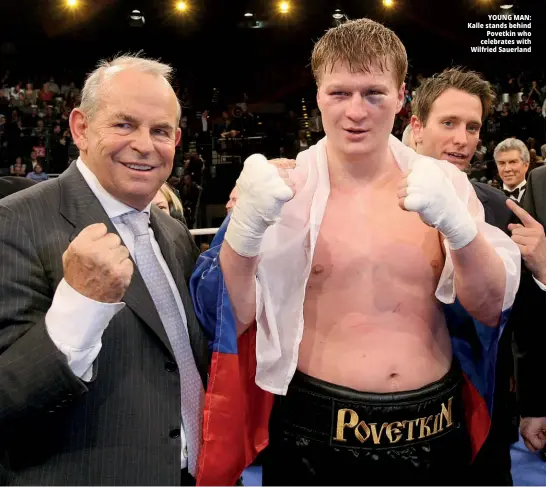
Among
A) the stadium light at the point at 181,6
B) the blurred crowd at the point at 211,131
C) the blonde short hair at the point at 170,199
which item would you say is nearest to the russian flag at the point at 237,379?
the blonde short hair at the point at 170,199

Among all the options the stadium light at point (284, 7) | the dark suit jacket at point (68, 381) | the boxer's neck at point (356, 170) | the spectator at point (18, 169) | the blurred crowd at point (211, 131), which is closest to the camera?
the dark suit jacket at point (68, 381)

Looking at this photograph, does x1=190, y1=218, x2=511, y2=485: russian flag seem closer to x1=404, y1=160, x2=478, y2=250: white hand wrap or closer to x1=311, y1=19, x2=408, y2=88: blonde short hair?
x1=404, y1=160, x2=478, y2=250: white hand wrap

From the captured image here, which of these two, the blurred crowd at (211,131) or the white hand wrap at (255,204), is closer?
the white hand wrap at (255,204)

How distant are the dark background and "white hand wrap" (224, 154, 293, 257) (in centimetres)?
865

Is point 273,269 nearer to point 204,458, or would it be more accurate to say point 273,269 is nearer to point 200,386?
point 200,386

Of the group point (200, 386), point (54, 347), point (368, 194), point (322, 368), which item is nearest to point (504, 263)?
point (368, 194)

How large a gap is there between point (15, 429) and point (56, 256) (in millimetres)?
335

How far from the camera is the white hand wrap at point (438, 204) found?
1114 millimetres

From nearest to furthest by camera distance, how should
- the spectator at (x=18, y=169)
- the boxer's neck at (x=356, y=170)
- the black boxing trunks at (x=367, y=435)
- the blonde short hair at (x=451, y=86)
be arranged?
the black boxing trunks at (x=367, y=435) < the boxer's neck at (x=356, y=170) < the blonde short hair at (x=451, y=86) < the spectator at (x=18, y=169)

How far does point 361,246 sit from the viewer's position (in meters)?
1.38

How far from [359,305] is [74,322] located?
666 mm

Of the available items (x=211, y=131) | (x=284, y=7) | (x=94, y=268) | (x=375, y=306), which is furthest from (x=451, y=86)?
(x=284, y=7)

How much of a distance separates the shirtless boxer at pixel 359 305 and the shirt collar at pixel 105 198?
0.24 meters

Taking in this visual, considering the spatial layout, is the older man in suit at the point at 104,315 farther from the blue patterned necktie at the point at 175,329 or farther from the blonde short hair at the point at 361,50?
the blonde short hair at the point at 361,50
